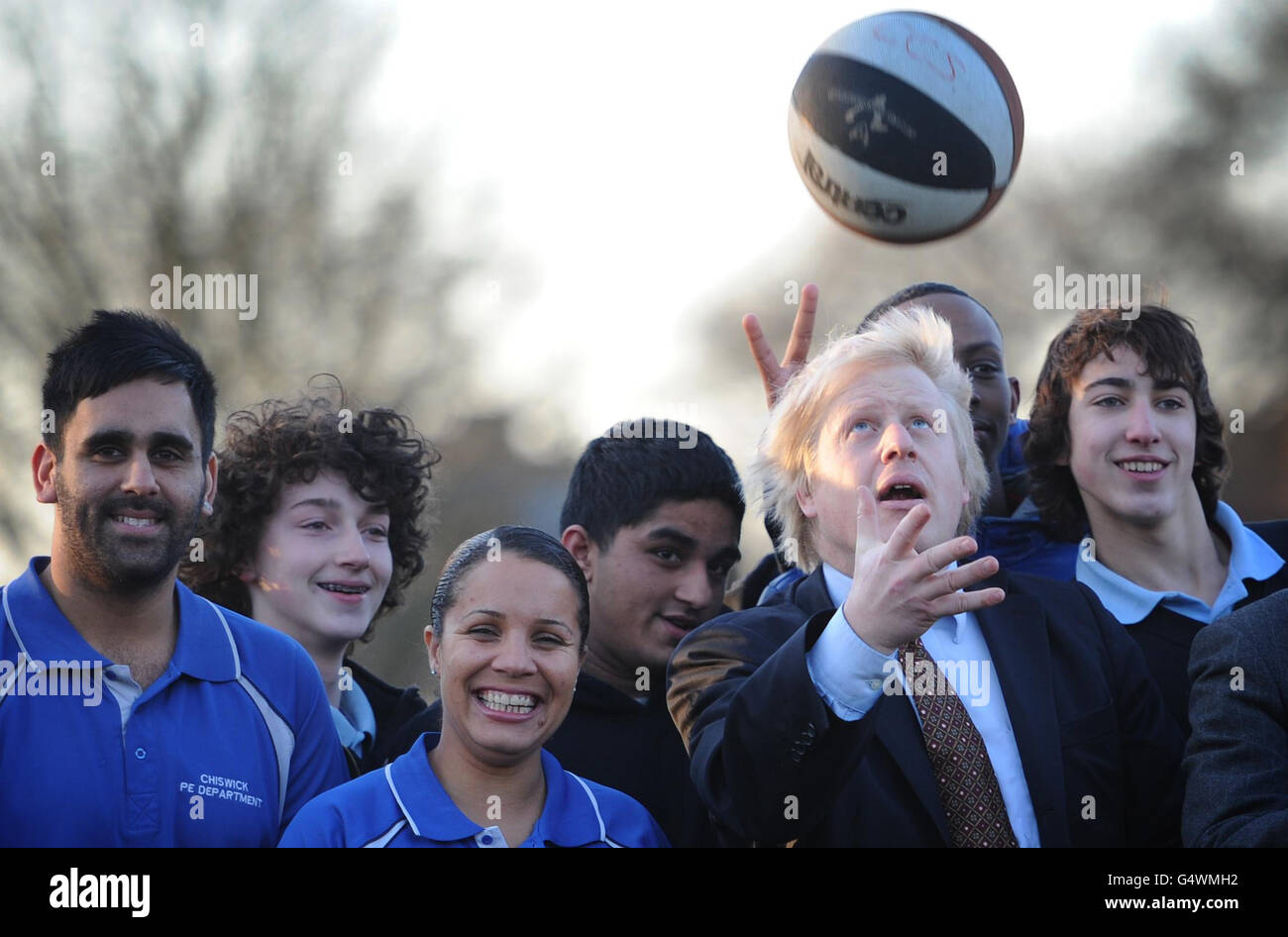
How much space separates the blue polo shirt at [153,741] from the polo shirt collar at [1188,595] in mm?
2239

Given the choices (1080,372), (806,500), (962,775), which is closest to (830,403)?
(806,500)

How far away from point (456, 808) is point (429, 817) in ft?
0.25

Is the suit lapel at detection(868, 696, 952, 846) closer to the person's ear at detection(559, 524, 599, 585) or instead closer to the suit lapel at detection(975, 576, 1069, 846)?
the suit lapel at detection(975, 576, 1069, 846)

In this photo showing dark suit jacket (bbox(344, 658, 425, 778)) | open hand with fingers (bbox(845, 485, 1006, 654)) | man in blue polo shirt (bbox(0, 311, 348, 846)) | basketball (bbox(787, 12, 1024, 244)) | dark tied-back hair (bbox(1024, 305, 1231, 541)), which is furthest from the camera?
basketball (bbox(787, 12, 1024, 244))

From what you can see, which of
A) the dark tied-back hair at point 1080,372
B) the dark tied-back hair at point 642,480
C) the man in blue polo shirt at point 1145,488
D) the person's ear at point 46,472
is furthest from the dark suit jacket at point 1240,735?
the person's ear at point 46,472

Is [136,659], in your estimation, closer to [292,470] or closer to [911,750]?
[292,470]

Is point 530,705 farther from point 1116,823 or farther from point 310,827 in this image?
point 1116,823

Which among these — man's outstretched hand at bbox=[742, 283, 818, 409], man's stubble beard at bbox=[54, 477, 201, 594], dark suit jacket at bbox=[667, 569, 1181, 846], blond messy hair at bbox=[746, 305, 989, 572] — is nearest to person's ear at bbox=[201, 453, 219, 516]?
man's stubble beard at bbox=[54, 477, 201, 594]

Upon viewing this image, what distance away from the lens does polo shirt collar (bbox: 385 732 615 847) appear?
3.59 meters

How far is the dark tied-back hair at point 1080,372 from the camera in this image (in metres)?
4.63

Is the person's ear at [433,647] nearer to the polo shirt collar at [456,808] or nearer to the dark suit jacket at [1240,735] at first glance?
the polo shirt collar at [456,808]

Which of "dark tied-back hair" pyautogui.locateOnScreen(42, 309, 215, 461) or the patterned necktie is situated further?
"dark tied-back hair" pyautogui.locateOnScreen(42, 309, 215, 461)

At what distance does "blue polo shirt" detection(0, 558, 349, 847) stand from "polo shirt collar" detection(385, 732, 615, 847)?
14.0 inches

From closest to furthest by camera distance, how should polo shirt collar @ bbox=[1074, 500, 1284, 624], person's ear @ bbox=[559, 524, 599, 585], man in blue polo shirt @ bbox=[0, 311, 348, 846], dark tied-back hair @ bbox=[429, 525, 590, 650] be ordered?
man in blue polo shirt @ bbox=[0, 311, 348, 846] → dark tied-back hair @ bbox=[429, 525, 590, 650] → polo shirt collar @ bbox=[1074, 500, 1284, 624] → person's ear @ bbox=[559, 524, 599, 585]
